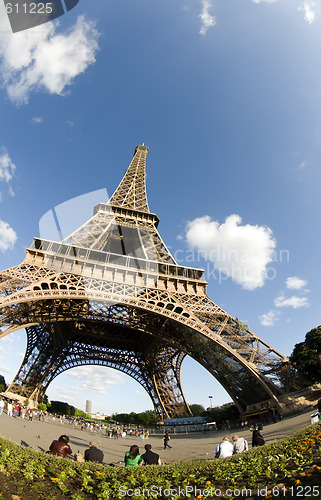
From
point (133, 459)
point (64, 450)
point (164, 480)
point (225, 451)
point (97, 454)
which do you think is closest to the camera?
point (164, 480)

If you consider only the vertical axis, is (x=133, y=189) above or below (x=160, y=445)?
above

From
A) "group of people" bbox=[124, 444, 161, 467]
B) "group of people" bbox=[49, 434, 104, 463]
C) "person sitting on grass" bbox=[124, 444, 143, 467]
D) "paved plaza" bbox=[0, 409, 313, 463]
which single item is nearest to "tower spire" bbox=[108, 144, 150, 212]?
"paved plaza" bbox=[0, 409, 313, 463]

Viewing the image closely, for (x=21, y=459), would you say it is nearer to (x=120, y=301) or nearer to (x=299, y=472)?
(x=299, y=472)

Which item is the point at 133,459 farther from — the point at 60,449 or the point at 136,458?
the point at 60,449

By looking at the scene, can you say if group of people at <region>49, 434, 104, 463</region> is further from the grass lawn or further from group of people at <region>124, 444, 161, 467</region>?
the grass lawn

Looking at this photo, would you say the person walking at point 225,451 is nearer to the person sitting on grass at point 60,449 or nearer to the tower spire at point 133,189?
the person sitting on grass at point 60,449

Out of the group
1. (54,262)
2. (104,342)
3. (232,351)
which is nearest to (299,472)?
(232,351)

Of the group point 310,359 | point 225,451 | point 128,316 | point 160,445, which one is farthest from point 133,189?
point 225,451
